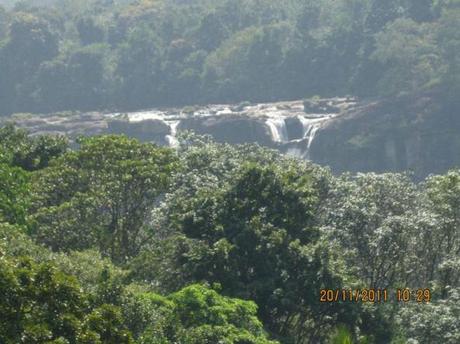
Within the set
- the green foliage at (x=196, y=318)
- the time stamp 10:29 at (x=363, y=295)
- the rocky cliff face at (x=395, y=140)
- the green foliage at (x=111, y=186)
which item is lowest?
the rocky cliff face at (x=395, y=140)

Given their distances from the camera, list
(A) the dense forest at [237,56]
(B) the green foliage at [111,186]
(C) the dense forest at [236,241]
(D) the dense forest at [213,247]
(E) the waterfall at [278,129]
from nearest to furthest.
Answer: (D) the dense forest at [213,247] → (C) the dense forest at [236,241] → (B) the green foliage at [111,186] → (E) the waterfall at [278,129] → (A) the dense forest at [237,56]

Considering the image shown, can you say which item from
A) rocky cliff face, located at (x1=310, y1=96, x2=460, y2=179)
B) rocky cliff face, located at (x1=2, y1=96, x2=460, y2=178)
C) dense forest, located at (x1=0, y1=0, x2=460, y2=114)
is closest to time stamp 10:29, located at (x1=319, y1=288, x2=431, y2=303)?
rocky cliff face, located at (x1=2, y1=96, x2=460, y2=178)

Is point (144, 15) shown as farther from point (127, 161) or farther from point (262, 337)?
point (262, 337)

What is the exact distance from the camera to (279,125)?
108 metres

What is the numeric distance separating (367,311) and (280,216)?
14.8 feet

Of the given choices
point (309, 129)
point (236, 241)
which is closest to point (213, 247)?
point (236, 241)

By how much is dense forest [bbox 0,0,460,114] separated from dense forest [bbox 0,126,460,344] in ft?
242

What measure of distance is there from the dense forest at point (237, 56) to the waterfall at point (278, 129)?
12006 mm

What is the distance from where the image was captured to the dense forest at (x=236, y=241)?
2934 cm

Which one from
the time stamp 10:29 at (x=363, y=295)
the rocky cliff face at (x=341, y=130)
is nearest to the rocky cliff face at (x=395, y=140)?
the rocky cliff face at (x=341, y=130)

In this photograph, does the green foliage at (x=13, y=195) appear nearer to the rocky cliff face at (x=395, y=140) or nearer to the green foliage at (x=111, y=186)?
the green foliage at (x=111, y=186)

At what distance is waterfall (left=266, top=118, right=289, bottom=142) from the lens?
105 metres

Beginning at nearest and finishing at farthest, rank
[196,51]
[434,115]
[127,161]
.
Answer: [127,161] < [434,115] < [196,51]

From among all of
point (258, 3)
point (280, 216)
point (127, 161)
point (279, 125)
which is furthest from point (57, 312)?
point (258, 3)
